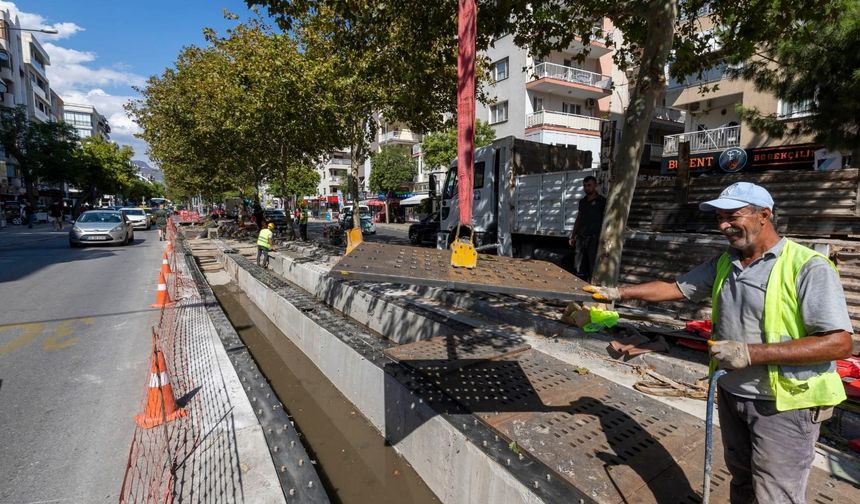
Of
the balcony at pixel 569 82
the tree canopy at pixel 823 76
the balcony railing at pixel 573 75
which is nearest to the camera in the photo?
the tree canopy at pixel 823 76

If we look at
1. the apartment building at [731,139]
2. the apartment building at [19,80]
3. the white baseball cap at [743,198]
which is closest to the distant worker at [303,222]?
the apartment building at [731,139]

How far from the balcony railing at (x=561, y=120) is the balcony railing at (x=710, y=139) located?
264 inches

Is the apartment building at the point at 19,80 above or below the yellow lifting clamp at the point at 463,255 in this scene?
above

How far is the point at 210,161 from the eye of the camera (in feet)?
80.3

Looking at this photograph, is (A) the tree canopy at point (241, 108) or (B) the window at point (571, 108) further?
(B) the window at point (571, 108)

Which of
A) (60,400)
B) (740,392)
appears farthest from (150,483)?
(740,392)

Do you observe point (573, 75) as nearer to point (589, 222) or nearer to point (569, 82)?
point (569, 82)

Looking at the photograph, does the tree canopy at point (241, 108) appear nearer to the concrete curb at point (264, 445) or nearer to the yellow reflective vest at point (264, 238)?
the yellow reflective vest at point (264, 238)

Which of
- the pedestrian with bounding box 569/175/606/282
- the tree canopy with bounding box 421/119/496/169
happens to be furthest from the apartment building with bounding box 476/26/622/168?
the pedestrian with bounding box 569/175/606/282

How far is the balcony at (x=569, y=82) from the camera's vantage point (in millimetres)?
25938

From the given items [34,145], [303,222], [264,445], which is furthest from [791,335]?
[34,145]

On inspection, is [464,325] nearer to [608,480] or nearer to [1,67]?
[608,480]

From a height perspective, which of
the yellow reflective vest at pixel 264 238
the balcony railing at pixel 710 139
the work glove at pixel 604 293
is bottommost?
the yellow reflective vest at pixel 264 238

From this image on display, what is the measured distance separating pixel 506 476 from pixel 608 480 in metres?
0.66
